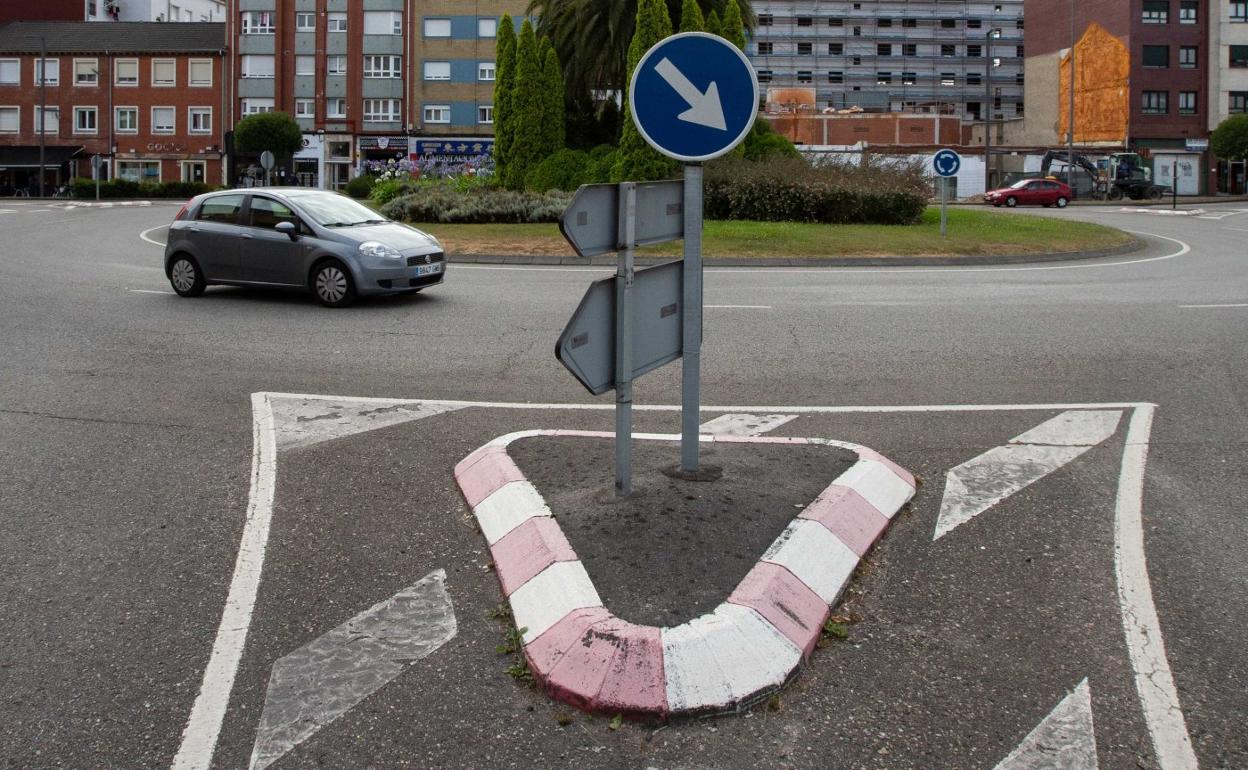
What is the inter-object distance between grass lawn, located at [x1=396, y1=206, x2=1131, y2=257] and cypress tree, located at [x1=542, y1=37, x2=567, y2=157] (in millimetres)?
6612

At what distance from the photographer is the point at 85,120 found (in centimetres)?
7725

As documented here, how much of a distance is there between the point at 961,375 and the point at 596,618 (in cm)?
603

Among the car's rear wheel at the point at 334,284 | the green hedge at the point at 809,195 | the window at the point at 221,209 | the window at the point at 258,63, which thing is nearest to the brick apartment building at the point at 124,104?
the window at the point at 258,63

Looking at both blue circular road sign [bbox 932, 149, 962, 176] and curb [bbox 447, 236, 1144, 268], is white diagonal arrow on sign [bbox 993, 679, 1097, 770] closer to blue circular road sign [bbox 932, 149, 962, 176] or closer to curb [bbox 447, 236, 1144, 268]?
curb [bbox 447, 236, 1144, 268]

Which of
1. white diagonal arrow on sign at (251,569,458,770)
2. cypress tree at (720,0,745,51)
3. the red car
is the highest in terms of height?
cypress tree at (720,0,745,51)

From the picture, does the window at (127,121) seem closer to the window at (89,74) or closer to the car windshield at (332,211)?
the window at (89,74)

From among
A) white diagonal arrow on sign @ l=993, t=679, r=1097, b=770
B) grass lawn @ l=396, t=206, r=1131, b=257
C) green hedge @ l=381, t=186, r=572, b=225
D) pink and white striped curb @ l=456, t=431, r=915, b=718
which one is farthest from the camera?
green hedge @ l=381, t=186, r=572, b=225

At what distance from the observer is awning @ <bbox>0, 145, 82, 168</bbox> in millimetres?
74812

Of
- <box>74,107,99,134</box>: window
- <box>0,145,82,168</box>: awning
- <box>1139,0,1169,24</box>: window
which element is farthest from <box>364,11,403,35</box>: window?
<box>1139,0,1169,24</box>: window

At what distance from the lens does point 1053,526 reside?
18.1 feet

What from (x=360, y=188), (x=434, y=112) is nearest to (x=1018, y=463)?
(x=360, y=188)

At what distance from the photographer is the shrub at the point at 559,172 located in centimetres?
3162

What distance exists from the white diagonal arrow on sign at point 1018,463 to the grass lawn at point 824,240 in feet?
44.6

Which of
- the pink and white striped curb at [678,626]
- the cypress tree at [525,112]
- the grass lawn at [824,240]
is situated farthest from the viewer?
the cypress tree at [525,112]
